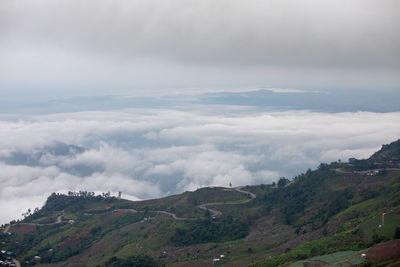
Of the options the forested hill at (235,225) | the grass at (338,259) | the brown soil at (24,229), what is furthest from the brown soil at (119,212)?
the grass at (338,259)

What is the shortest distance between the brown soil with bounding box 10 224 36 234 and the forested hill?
0.22 m

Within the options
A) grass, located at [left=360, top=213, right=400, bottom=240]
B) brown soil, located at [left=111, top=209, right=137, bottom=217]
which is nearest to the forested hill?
grass, located at [left=360, top=213, right=400, bottom=240]

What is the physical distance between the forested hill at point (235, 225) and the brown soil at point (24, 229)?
0.22m

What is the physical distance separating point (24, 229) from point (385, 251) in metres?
73.9

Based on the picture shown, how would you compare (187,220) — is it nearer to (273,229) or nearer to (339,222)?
(273,229)

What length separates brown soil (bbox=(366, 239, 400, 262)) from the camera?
32.5 metres

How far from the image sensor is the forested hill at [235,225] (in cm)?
4544

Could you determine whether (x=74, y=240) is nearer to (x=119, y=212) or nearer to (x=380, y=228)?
(x=119, y=212)

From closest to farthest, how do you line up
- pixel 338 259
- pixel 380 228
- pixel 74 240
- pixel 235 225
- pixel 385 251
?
pixel 385 251, pixel 338 259, pixel 380 228, pixel 235 225, pixel 74 240

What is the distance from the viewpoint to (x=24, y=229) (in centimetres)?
8025

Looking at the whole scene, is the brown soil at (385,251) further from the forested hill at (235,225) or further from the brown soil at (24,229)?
the brown soil at (24,229)

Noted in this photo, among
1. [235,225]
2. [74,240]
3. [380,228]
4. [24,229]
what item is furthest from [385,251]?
[24,229]

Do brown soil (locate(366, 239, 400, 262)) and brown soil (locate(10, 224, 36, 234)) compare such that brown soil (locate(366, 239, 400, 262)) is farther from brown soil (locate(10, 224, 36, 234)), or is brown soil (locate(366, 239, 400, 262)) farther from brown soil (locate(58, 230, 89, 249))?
brown soil (locate(10, 224, 36, 234))

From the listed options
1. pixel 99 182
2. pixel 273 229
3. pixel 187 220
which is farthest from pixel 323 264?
pixel 99 182
